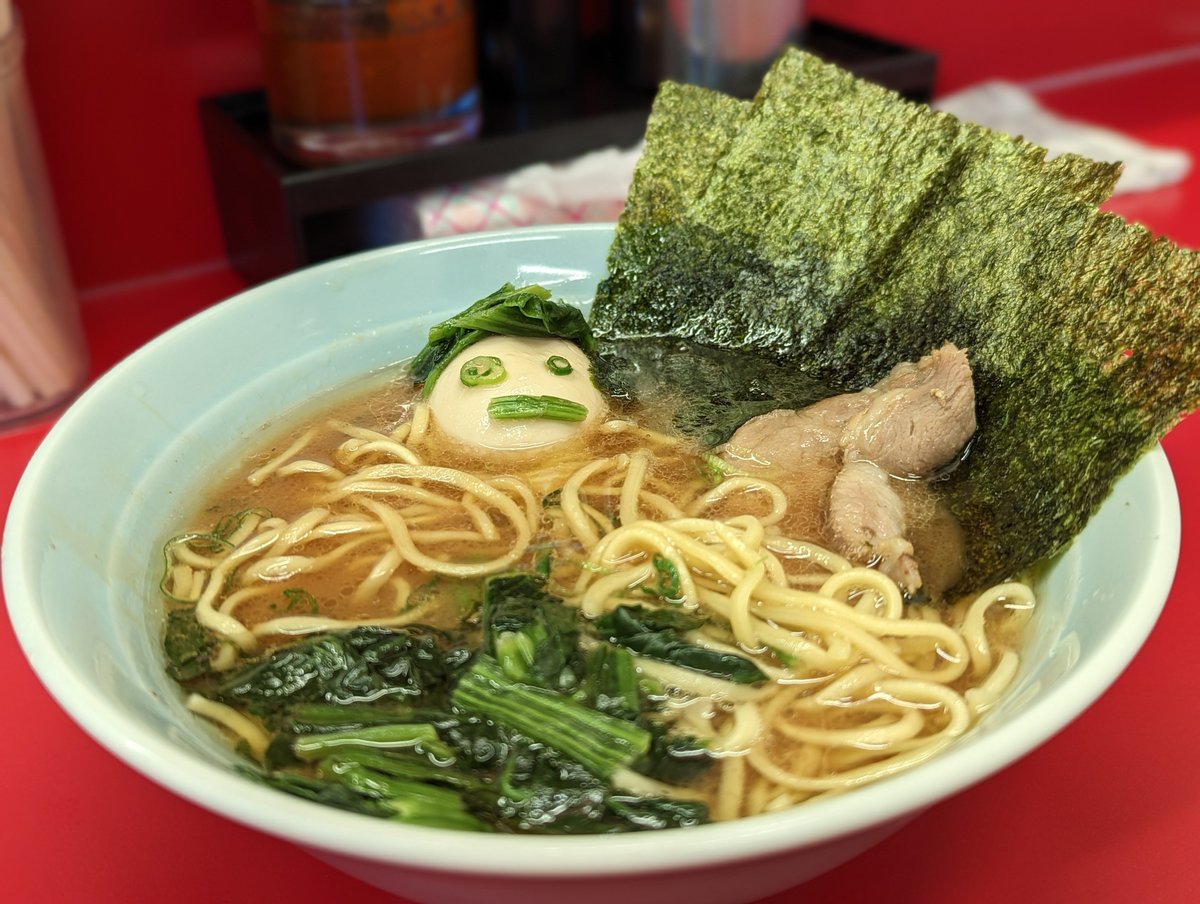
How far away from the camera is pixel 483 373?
174 cm

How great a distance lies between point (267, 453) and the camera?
174 cm

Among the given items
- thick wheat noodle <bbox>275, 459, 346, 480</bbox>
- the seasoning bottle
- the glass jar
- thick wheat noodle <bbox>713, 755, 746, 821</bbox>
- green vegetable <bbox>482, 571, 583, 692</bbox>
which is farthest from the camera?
the glass jar

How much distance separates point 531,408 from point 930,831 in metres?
0.89

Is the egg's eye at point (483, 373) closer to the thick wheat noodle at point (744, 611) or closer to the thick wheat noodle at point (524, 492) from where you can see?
the thick wheat noodle at point (524, 492)

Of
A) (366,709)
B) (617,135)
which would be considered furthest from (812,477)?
(617,135)

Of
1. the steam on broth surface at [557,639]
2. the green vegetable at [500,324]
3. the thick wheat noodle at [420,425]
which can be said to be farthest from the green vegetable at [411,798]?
the green vegetable at [500,324]

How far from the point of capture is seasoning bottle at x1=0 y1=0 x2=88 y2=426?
6.59 ft

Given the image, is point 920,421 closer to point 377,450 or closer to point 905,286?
point 905,286

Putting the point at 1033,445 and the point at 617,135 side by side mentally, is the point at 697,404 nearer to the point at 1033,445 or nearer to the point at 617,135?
the point at 1033,445

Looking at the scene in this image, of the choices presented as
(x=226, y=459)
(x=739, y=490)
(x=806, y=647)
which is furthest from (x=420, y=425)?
(x=806, y=647)

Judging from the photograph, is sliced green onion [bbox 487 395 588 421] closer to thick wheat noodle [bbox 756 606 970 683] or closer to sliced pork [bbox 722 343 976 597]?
sliced pork [bbox 722 343 976 597]

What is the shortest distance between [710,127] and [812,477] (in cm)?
75

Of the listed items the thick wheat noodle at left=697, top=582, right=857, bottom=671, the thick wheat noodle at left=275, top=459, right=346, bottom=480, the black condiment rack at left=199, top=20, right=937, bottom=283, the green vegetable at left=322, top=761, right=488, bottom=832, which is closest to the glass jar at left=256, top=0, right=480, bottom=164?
the black condiment rack at left=199, top=20, right=937, bottom=283

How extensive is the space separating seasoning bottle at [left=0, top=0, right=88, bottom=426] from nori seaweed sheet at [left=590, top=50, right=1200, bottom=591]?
1.17m
